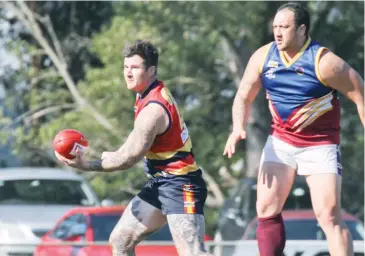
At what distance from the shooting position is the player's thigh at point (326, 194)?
655 centimetres

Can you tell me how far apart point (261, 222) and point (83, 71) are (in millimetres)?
22801

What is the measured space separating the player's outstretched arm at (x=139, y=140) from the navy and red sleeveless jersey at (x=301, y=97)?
0.73 metres

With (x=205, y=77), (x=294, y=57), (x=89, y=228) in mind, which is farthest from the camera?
(x=205, y=77)

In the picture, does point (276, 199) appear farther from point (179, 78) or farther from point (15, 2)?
point (15, 2)

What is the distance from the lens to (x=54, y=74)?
87.0 feet

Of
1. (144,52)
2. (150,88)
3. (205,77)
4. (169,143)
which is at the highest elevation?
(144,52)

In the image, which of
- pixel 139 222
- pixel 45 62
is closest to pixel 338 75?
pixel 139 222

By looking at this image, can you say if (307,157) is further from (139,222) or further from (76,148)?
(76,148)

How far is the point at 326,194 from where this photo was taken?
6547mm

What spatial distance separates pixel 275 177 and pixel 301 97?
0.53 metres

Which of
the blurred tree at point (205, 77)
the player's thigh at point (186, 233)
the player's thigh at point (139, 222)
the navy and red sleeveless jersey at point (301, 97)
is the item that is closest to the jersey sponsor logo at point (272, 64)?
the navy and red sleeveless jersey at point (301, 97)

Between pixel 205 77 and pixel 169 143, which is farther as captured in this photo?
pixel 205 77

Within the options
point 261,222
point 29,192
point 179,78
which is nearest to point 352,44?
point 179,78

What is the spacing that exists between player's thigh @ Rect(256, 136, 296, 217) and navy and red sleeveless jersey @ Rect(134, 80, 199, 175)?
0.48 m
